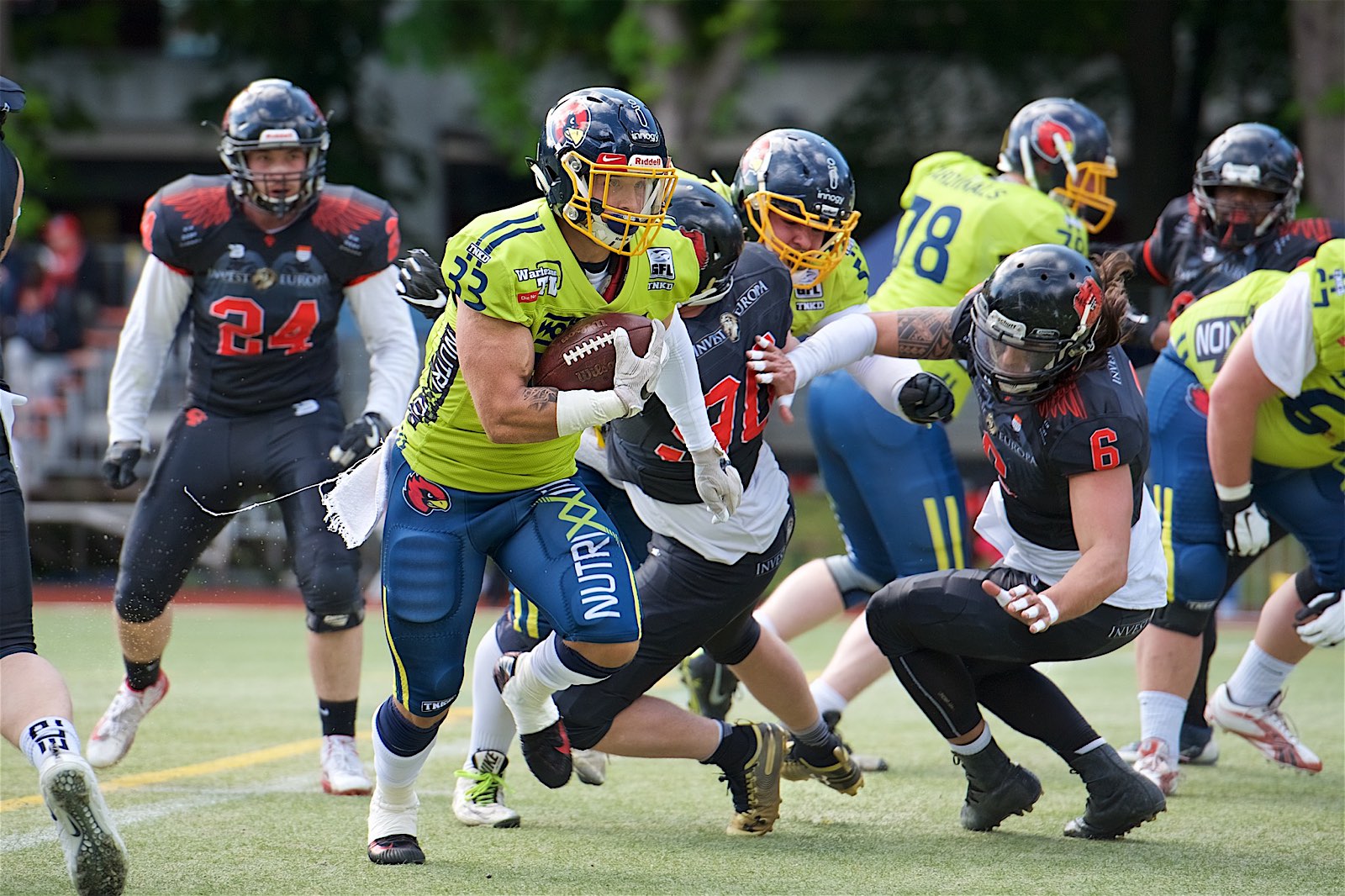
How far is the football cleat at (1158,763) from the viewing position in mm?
4539

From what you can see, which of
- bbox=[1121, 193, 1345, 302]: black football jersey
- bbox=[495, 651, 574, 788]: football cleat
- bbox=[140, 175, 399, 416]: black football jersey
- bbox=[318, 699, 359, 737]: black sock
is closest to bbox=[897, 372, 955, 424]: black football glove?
bbox=[495, 651, 574, 788]: football cleat

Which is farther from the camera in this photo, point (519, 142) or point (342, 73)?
point (342, 73)

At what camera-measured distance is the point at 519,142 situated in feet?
49.3

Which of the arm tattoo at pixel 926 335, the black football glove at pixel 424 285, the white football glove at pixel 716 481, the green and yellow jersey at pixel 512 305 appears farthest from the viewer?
the arm tattoo at pixel 926 335

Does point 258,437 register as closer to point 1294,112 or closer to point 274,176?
point 274,176

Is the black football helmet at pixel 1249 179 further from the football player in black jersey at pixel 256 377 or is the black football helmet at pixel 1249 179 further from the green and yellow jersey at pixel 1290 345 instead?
the football player in black jersey at pixel 256 377

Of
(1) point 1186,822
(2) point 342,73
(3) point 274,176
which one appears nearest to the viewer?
(1) point 1186,822

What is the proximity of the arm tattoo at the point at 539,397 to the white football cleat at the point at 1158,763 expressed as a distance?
2177mm

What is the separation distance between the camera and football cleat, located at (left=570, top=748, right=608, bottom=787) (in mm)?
4438

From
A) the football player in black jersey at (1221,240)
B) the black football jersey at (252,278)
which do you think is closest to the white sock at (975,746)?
the football player in black jersey at (1221,240)

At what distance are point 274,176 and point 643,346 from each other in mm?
1819

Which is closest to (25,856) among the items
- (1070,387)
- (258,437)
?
(258,437)

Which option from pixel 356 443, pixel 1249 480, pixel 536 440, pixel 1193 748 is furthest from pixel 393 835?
pixel 1193 748

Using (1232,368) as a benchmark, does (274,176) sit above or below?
above
